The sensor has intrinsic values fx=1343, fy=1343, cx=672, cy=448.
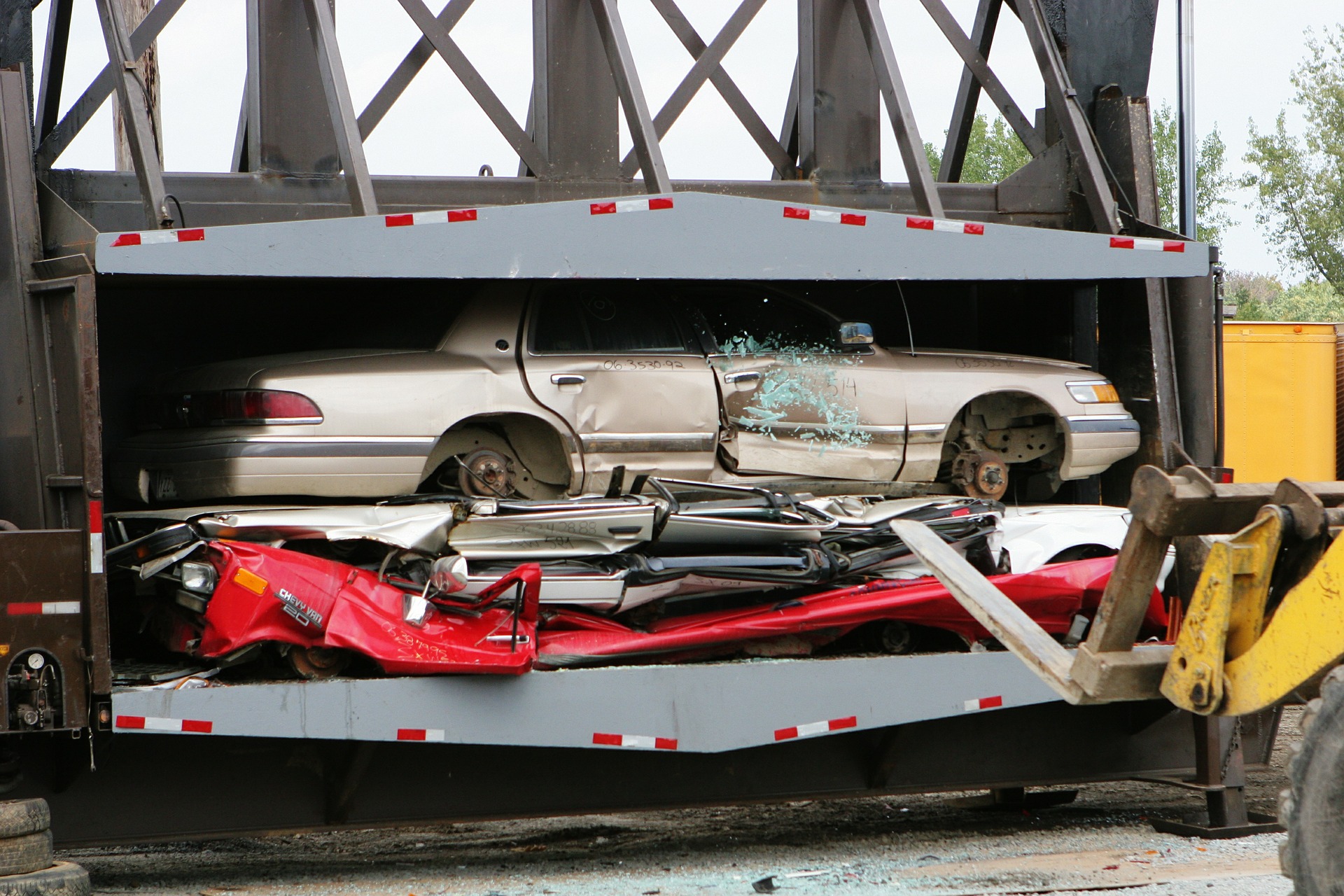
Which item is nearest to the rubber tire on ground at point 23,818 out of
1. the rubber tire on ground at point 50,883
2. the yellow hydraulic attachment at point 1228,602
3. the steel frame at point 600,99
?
the rubber tire on ground at point 50,883

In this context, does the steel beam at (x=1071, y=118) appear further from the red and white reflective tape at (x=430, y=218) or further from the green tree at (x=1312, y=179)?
the green tree at (x=1312, y=179)

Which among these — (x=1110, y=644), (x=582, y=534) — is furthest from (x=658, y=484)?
(x=1110, y=644)

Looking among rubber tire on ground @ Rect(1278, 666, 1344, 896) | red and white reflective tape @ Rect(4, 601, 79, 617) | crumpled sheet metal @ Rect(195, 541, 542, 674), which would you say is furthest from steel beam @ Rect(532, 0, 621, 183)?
rubber tire on ground @ Rect(1278, 666, 1344, 896)

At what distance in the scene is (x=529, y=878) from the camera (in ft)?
17.8

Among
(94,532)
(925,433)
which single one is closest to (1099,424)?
(925,433)

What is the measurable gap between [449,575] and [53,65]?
3.60 meters

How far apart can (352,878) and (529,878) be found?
720 mm

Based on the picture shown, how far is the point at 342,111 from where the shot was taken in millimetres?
5629

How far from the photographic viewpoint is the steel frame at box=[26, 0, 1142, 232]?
6.02 m

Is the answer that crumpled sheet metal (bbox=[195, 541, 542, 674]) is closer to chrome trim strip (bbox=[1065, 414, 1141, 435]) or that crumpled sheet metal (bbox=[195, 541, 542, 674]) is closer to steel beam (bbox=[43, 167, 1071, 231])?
steel beam (bbox=[43, 167, 1071, 231])

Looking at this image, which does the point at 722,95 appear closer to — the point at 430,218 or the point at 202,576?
the point at 430,218

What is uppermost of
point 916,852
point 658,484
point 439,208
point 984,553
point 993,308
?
point 439,208

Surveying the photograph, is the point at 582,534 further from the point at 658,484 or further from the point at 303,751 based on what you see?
the point at 303,751

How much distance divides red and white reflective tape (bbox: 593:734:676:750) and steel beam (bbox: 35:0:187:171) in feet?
12.1
